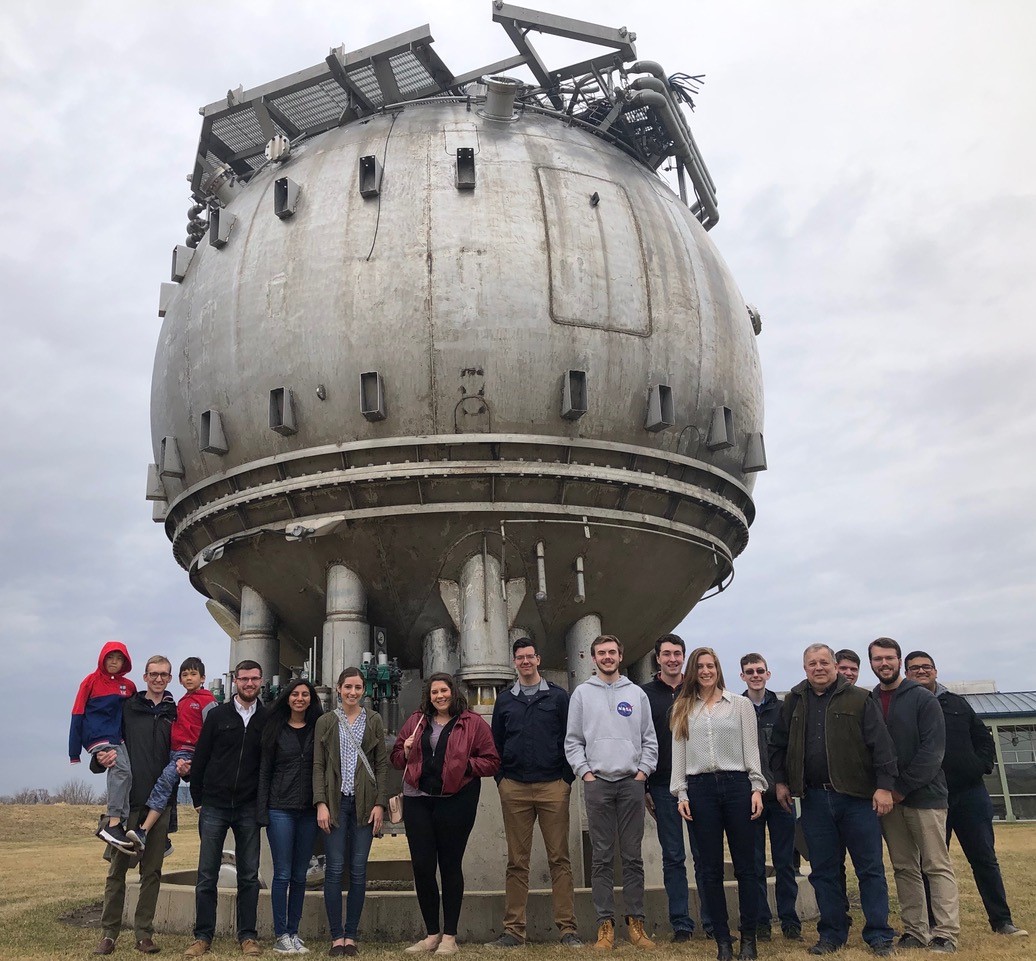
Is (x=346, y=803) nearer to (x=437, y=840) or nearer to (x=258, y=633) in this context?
(x=437, y=840)

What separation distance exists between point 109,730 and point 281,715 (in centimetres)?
146

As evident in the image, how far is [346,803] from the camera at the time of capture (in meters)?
8.33

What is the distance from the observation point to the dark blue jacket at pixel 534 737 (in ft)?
27.8

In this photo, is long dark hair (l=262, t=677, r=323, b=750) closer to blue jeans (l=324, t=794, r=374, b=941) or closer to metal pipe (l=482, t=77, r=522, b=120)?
blue jeans (l=324, t=794, r=374, b=941)

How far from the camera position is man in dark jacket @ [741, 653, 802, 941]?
333 inches

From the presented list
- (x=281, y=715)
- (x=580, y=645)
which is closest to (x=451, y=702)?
(x=281, y=715)

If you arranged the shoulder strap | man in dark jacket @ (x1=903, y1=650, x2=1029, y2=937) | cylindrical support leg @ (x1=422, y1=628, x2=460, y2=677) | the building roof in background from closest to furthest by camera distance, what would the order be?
the shoulder strap
man in dark jacket @ (x1=903, y1=650, x2=1029, y2=937)
cylindrical support leg @ (x1=422, y1=628, x2=460, y2=677)
the building roof in background

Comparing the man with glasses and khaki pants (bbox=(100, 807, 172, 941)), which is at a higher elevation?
the man with glasses

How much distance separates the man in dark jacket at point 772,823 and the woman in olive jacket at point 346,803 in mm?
3201

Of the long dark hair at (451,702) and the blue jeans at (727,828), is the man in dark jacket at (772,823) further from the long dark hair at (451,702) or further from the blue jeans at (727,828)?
the long dark hair at (451,702)

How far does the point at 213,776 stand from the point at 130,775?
83cm

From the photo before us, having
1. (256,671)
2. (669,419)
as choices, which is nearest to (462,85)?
(669,419)

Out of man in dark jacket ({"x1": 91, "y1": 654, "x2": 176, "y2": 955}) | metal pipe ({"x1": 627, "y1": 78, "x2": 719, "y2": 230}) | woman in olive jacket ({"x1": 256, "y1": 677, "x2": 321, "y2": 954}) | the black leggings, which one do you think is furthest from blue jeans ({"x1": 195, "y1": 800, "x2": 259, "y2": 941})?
metal pipe ({"x1": 627, "y1": 78, "x2": 719, "y2": 230})

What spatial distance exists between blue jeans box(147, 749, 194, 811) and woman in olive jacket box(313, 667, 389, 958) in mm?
1318
